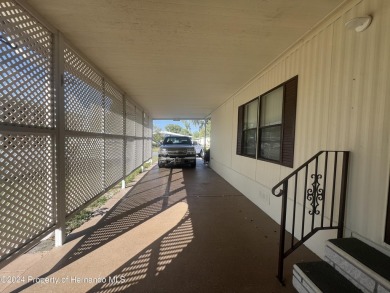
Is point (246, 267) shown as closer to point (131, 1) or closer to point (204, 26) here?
point (204, 26)

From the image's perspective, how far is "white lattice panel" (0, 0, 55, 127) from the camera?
1924mm

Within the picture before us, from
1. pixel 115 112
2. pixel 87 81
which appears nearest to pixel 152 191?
pixel 115 112

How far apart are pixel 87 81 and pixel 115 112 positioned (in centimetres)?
159

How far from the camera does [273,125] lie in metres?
3.82

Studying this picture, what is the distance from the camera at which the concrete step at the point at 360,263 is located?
1.43 meters

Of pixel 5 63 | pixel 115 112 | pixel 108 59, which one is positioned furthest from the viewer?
pixel 115 112

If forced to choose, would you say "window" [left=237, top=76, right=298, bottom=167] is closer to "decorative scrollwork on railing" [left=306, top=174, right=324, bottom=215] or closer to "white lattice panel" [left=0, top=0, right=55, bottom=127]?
"decorative scrollwork on railing" [left=306, top=174, right=324, bottom=215]

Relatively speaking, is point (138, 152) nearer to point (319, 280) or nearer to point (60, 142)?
point (60, 142)

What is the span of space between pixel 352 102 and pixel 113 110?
4.67 meters

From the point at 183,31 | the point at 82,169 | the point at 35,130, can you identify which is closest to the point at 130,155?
the point at 82,169

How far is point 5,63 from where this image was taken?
192 centimetres

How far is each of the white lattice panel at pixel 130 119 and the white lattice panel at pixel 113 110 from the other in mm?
754

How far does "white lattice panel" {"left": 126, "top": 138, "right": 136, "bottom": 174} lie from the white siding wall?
15.0 feet

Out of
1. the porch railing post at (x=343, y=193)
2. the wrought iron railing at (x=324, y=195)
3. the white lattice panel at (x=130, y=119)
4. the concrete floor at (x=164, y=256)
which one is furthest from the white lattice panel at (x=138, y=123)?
the porch railing post at (x=343, y=193)
